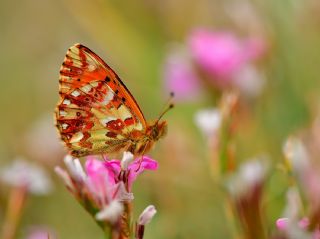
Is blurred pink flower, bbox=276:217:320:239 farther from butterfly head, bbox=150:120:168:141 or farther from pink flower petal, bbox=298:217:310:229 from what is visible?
butterfly head, bbox=150:120:168:141

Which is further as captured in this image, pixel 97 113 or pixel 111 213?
pixel 97 113

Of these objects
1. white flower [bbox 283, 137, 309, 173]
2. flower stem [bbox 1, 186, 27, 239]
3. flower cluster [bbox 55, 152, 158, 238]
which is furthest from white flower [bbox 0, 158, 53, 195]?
white flower [bbox 283, 137, 309, 173]

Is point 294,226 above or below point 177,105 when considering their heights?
above

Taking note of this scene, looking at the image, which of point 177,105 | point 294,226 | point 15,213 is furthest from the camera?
point 177,105

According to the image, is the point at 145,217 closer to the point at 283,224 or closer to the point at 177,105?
the point at 283,224

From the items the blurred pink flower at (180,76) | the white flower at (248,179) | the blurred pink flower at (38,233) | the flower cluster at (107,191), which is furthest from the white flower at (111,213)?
the blurred pink flower at (180,76)

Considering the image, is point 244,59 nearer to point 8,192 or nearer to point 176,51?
point 176,51

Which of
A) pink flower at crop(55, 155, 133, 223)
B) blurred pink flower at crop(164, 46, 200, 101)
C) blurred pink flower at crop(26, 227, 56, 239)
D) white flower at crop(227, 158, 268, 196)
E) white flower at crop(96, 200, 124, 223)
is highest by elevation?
pink flower at crop(55, 155, 133, 223)

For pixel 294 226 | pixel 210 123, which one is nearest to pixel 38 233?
pixel 210 123
